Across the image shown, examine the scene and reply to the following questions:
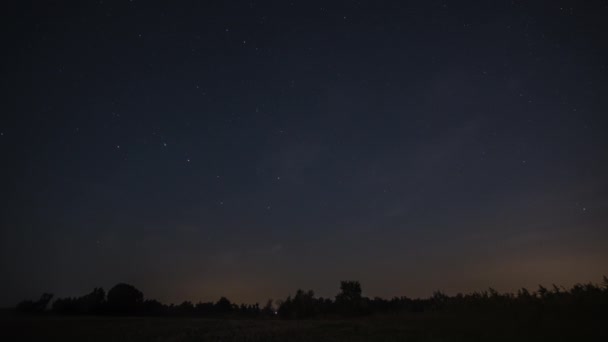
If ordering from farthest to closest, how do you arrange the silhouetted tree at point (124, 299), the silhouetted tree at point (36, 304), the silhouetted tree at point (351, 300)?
the silhouetted tree at point (36, 304) → the silhouetted tree at point (124, 299) → the silhouetted tree at point (351, 300)

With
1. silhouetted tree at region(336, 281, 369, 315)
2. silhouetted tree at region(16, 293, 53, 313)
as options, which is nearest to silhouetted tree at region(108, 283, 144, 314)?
silhouetted tree at region(16, 293, 53, 313)

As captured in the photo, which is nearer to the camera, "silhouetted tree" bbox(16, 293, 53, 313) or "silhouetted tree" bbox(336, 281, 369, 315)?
"silhouetted tree" bbox(336, 281, 369, 315)

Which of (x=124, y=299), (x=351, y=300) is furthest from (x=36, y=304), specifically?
(x=351, y=300)

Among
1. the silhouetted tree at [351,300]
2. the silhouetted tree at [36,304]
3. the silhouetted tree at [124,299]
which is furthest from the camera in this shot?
the silhouetted tree at [36,304]

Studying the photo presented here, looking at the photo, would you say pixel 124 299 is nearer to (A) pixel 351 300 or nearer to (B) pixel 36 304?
(B) pixel 36 304

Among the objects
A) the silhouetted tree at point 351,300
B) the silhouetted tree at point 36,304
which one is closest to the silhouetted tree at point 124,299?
the silhouetted tree at point 36,304

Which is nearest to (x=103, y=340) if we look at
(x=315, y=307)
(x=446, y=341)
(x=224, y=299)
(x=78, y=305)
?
(x=446, y=341)

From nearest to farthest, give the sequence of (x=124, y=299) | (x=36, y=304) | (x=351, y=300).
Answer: (x=351, y=300), (x=124, y=299), (x=36, y=304)

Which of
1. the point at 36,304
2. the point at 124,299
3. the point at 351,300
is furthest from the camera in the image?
the point at 36,304

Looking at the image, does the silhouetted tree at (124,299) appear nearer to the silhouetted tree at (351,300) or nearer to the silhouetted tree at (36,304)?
the silhouetted tree at (36,304)

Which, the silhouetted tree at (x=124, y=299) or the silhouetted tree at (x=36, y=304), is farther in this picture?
the silhouetted tree at (x=36, y=304)

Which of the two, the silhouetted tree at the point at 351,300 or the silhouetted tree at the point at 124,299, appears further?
the silhouetted tree at the point at 124,299

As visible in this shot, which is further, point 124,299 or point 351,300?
point 124,299

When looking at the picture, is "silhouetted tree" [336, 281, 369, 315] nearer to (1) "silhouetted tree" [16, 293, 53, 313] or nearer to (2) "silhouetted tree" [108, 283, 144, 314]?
(2) "silhouetted tree" [108, 283, 144, 314]
